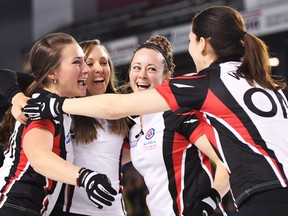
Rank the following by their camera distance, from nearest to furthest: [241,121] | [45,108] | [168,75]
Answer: [241,121] → [45,108] → [168,75]

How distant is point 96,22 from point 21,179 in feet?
35.4

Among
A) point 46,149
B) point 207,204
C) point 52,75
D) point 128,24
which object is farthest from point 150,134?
point 128,24

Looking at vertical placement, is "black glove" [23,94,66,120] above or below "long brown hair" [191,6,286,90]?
below

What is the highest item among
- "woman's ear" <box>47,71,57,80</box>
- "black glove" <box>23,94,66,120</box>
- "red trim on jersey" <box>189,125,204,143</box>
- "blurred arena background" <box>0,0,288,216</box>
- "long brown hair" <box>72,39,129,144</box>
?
"woman's ear" <box>47,71,57,80</box>

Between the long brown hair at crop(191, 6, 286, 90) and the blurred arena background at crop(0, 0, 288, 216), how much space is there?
4.65m

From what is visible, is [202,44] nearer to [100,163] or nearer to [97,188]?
[97,188]

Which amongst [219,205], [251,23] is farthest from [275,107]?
[251,23]

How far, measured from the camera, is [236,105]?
2619 mm

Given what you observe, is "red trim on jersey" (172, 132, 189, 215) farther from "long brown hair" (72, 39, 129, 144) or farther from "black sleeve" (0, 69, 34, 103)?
"black sleeve" (0, 69, 34, 103)

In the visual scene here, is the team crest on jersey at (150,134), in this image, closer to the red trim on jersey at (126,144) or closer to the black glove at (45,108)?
the red trim on jersey at (126,144)

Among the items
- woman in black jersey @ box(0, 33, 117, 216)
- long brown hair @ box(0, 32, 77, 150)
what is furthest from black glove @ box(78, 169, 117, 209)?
long brown hair @ box(0, 32, 77, 150)

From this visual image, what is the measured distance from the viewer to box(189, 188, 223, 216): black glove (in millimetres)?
3121

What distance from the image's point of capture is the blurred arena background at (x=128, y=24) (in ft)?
33.8

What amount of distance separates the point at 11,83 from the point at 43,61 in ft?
1.13
